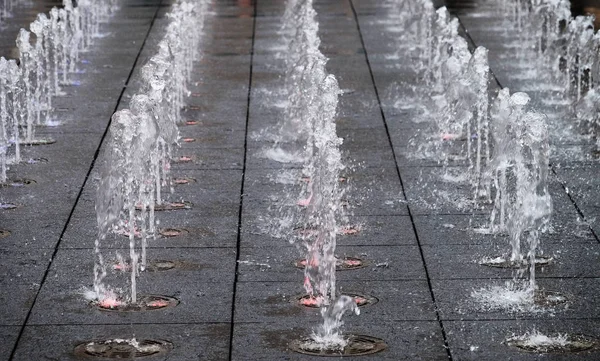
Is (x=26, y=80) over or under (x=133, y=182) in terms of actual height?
under

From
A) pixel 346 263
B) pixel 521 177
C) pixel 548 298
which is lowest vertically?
pixel 346 263

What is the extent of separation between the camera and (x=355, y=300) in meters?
9.72

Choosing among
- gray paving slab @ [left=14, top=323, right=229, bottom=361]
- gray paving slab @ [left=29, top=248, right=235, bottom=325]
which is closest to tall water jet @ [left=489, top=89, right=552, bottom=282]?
gray paving slab @ [left=29, top=248, right=235, bottom=325]

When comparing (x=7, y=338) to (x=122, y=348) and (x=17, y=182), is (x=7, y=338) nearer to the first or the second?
(x=122, y=348)

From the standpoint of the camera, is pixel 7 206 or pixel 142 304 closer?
pixel 142 304

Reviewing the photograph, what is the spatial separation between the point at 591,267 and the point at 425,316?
1.68m

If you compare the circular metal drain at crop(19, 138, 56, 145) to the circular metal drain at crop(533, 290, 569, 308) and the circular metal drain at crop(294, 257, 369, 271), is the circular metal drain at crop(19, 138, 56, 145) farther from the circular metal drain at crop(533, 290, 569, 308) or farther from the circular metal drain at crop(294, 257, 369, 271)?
the circular metal drain at crop(533, 290, 569, 308)

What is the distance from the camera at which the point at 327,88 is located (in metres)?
13.8

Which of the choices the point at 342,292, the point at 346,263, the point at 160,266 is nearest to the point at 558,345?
the point at 342,292

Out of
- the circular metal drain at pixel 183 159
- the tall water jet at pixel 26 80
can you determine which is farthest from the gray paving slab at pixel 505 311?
the tall water jet at pixel 26 80

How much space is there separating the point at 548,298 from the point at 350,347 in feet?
5.42

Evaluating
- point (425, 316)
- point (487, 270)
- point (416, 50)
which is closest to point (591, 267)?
point (487, 270)

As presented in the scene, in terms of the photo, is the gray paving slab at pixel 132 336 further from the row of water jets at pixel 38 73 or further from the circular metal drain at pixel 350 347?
the row of water jets at pixel 38 73

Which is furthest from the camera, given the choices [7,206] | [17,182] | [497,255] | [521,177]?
[17,182]
